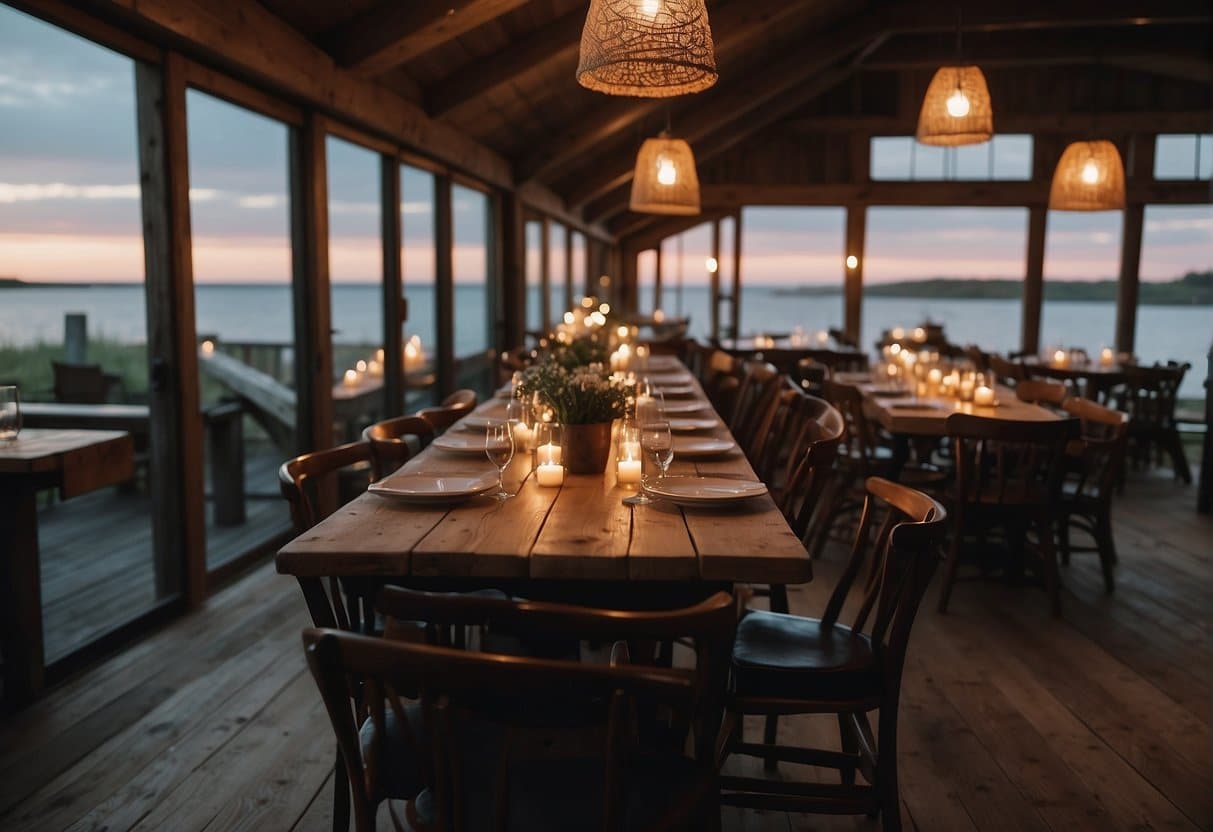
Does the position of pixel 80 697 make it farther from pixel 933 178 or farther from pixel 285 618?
pixel 933 178

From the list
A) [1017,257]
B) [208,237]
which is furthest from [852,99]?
[208,237]

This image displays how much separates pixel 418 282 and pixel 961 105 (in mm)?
3647

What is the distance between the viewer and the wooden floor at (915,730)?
2523 mm

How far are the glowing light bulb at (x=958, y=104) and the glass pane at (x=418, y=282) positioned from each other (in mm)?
3247

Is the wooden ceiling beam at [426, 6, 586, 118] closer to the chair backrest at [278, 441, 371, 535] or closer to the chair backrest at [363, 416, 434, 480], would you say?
the chair backrest at [363, 416, 434, 480]

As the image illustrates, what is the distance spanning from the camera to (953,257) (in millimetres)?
18578

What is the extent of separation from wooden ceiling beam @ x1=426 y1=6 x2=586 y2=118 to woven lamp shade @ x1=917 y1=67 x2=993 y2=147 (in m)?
1.99

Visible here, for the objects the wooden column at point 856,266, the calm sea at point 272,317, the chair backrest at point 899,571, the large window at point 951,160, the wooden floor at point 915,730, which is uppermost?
the large window at point 951,160

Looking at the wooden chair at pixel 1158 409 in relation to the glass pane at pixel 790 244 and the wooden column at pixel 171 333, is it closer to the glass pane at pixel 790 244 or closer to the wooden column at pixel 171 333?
the wooden column at pixel 171 333

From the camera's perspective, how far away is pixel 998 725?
3.08 meters

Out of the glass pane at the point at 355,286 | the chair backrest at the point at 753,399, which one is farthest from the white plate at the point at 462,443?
the glass pane at the point at 355,286

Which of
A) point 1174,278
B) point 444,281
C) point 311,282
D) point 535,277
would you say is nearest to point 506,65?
point 311,282

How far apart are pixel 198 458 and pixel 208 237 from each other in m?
1.25

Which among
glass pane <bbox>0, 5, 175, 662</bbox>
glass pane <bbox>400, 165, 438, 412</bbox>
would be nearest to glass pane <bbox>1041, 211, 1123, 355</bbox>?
glass pane <bbox>400, 165, 438, 412</bbox>
